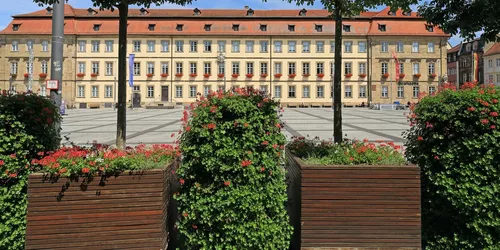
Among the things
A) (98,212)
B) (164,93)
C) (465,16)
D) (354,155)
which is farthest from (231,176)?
(164,93)

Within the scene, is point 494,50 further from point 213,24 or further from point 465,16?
point 465,16

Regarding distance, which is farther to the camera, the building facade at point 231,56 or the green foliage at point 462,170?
the building facade at point 231,56

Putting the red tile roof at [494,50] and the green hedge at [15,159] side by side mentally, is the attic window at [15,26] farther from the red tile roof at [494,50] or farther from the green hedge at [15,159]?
the red tile roof at [494,50]

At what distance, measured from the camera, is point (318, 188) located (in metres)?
3.10

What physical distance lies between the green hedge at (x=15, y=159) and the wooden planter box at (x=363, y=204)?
2473 mm

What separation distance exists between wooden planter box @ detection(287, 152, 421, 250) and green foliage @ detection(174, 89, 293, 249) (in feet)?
1.07

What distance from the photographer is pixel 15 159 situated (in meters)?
3.11

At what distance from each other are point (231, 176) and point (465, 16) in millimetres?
3602

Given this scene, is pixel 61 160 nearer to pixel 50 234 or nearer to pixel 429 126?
pixel 50 234

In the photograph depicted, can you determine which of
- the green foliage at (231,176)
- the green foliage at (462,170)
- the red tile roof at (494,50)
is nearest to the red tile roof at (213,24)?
the red tile roof at (494,50)

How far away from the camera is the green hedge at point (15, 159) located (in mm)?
3068

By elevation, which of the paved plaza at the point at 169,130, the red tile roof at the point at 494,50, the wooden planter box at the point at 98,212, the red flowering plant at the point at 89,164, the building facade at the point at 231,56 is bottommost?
the wooden planter box at the point at 98,212

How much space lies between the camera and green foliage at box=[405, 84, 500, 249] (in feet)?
10.2

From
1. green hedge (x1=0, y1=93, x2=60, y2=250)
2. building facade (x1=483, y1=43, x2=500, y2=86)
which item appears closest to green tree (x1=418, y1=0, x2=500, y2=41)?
green hedge (x1=0, y1=93, x2=60, y2=250)
